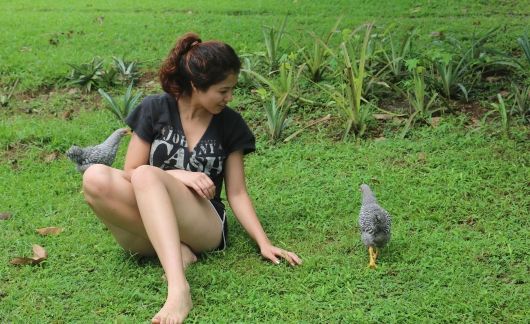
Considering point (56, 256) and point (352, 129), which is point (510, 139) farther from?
point (56, 256)

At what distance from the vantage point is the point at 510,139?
497 centimetres

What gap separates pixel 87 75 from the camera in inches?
258

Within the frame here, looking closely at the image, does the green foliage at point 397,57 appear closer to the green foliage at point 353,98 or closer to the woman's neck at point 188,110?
the green foliage at point 353,98

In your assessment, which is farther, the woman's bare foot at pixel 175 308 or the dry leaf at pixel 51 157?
the dry leaf at pixel 51 157

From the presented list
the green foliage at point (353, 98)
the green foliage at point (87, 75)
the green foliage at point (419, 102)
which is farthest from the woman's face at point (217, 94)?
the green foliage at point (87, 75)

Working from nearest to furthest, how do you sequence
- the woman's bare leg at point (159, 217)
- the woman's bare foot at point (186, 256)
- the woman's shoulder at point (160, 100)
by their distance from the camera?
the woman's bare leg at point (159, 217), the woman's bare foot at point (186, 256), the woman's shoulder at point (160, 100)

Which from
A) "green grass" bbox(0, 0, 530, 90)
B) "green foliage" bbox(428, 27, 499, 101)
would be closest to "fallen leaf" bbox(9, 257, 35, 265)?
"green grass" bbox(0, 0, 530, 90)

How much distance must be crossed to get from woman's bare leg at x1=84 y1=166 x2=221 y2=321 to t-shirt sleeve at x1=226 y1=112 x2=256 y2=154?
0.33 metres

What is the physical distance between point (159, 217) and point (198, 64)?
0.74 metres

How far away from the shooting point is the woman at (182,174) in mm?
3273

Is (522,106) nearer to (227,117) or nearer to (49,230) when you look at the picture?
(227,117)

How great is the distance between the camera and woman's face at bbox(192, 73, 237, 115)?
345 cm

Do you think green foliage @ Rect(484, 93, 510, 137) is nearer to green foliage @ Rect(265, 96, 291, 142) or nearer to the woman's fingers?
green foliage @ Rect(265, 96, 291, 142)

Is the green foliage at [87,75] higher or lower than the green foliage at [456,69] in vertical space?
lower
